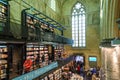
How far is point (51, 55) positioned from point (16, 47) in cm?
524

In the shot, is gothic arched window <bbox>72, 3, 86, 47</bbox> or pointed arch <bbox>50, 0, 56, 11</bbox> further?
gothic arched window <bbox>72, 3, 86, 47</bbox>

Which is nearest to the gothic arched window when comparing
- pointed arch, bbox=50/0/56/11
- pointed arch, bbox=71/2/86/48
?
pointed arch, bbox=71/2/86/48

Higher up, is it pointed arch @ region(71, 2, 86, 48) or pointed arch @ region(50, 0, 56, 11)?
pointed arch @ region(50, 0, 56, 11)

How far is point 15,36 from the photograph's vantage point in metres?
6.40

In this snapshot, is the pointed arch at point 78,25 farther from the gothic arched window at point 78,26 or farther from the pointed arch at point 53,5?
the pointed arch at point 53,5

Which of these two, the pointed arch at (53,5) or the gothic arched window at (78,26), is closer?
the pointed arch at (53,5)

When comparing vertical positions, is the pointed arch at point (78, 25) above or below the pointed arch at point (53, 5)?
below

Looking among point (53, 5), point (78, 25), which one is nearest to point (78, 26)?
point (78, 25)

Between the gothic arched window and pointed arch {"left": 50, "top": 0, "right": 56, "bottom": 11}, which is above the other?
pointed arch {"left": 50, "top": 0, "right": 56, "bottom": 11}

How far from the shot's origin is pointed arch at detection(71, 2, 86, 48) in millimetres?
Result: 20469

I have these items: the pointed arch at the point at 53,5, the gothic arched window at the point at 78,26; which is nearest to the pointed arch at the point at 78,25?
the gothic arched window at the point at 78,26

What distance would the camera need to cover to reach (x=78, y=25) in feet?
68.0

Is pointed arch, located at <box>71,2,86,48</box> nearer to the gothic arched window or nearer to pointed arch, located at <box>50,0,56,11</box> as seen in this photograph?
the gothic arched window

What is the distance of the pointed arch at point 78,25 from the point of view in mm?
20469
